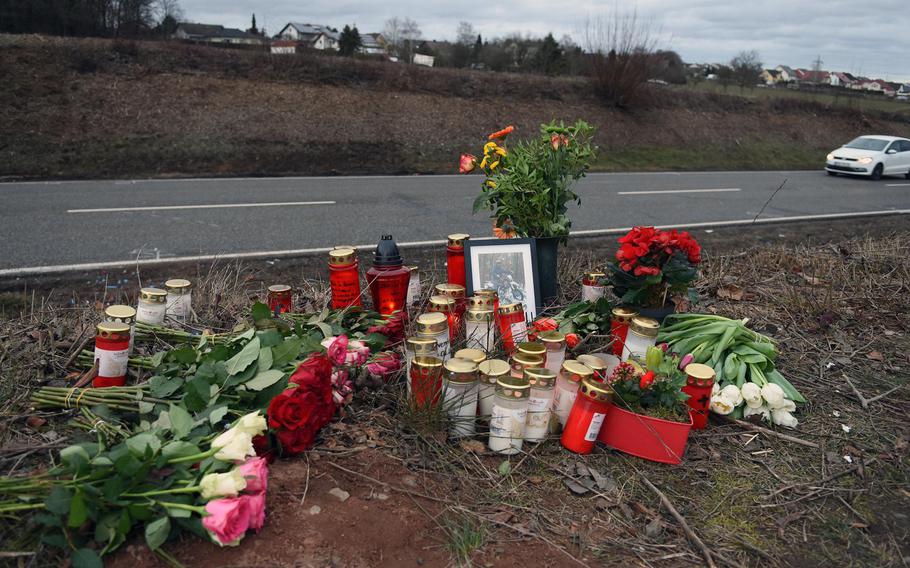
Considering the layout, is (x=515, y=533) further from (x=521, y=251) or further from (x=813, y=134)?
(x=813, y=134)

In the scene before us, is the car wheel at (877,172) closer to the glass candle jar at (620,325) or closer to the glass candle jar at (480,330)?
the glass candle jar at (620,325)

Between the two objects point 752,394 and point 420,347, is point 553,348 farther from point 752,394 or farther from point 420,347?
point 752,394

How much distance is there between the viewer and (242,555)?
6.03 feet

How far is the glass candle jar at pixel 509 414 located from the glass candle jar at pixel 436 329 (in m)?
0.38

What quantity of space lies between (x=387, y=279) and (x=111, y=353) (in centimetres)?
125

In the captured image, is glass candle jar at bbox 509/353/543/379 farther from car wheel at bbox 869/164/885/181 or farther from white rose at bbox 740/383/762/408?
car wheel at bbox 869/164/885/181

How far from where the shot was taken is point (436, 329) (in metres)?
2.71

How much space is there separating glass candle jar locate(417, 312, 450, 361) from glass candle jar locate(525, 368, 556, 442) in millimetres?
437

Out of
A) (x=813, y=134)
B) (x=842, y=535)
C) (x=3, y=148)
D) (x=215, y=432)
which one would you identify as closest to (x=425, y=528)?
(x=215, y=432)

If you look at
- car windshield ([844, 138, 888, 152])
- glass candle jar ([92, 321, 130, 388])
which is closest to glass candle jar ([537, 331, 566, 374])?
glass candle jar ([92, 321, 130, 388])

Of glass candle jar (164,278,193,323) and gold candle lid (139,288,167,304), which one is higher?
gold candle lid (139,288,167,304)

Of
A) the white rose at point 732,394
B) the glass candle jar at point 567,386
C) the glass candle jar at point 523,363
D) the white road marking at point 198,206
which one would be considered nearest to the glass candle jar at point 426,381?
the glass candle jar at point 523,363

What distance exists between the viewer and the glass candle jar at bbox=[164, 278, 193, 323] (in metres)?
3.26

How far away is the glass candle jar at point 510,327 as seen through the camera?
3098 millimetres
